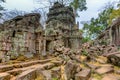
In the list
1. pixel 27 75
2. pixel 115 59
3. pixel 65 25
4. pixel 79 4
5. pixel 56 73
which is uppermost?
pixel 79 4

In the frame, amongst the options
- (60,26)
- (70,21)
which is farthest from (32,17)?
(70,21)

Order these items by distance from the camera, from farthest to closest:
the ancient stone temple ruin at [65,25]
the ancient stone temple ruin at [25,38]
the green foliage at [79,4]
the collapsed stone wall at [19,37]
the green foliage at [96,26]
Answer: the green foliage at [96,26] < the green foliage at [79,4] < the ancient stone temple ruin at [65,25] < the ancient stone temple ruin at [25,38] < the collapsed stone wall at [19,37]

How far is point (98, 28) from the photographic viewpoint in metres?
35.9

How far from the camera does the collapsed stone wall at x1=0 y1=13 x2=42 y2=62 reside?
8266 mm

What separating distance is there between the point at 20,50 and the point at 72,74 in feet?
11.3

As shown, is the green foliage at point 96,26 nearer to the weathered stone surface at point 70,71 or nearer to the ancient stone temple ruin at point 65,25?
the ancient stone temple ruin at point 65,25

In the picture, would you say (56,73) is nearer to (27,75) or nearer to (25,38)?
(27,75)

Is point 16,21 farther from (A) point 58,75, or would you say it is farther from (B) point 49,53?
(A) point 58,75

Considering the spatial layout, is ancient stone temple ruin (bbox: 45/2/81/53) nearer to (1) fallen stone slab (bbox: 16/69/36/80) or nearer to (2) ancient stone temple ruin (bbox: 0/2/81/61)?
(2) ancient stone temple ruin (bbox: 0/2/81/61)

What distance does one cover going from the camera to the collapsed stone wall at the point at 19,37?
27.1 feet

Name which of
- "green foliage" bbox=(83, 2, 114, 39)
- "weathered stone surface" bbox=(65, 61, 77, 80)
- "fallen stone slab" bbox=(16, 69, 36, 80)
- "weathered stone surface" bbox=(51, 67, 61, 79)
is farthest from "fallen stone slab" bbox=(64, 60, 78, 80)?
"green foliage" bbox=(83, 2, 114, 39)

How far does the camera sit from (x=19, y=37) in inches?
350

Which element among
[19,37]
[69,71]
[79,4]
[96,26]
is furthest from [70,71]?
[96,26]

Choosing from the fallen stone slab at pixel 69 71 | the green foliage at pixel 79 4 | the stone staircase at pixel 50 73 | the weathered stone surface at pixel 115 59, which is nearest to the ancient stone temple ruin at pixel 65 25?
the green foliage at pixel 79 4
